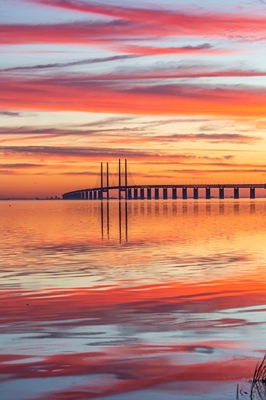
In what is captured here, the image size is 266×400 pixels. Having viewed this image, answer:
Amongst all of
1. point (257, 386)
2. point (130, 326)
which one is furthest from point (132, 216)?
point (257, 386)

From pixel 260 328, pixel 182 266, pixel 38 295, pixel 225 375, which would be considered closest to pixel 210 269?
pixel 182 266

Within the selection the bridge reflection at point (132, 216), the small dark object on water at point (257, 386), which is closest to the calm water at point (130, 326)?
the small dark object on water at point (257, 386)

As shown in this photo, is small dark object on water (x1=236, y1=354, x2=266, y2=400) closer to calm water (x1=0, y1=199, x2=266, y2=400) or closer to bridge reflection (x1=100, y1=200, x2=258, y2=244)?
calm water (x1=0, y1=199, x2=266, y2=400)

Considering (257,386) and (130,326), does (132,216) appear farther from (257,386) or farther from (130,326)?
(257,386)

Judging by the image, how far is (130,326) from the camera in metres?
16.5

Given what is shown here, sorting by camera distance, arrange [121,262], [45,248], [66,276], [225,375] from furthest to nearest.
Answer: [45,248]
[121,262]
[66,276]
[225,375]

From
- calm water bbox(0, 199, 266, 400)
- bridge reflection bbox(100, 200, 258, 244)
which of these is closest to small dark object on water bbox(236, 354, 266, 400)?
calm water bbox(0, 199, 266, 400)

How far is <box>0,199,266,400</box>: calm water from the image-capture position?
11.9 meters

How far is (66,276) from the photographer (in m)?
26.4

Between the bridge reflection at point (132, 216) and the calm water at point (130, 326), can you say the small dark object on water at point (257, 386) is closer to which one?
the calm water at point (130, 326)

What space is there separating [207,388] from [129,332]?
4379 mm

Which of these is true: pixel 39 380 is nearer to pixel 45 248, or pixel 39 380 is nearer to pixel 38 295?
pixel 38 295

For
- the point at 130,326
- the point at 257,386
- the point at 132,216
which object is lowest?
the point at 132,216

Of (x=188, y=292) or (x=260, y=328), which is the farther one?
(x=188, y=292)
